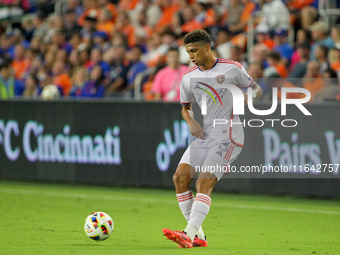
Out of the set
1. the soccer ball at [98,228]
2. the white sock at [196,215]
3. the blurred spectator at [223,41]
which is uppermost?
the blurred spectator at [223,41]

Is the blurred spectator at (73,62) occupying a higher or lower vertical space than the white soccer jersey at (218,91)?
lower

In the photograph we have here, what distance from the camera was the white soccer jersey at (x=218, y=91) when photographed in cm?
746

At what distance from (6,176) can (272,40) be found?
20.9ft

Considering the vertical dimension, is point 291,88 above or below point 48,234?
above

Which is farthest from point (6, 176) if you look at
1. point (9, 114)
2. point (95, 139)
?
point (95, 139)

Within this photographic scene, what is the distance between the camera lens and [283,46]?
14602 mm

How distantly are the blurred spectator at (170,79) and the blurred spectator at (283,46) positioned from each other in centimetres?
215

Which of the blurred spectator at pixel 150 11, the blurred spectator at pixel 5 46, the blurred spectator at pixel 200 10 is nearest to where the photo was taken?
the blurred spectator at pixel 200 10

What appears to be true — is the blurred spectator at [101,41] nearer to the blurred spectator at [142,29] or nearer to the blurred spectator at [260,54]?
the blurred spectator at [142,29]

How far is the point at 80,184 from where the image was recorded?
46.6 ft

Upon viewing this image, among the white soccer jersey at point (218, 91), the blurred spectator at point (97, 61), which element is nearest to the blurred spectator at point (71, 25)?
the blurred spectator at point (97, 61)

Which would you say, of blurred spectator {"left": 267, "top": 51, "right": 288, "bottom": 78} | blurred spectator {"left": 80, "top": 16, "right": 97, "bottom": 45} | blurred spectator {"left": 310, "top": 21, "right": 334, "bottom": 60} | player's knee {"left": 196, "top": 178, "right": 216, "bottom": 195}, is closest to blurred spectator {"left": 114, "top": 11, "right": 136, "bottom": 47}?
blurred spectator {"left": 80, "top": 16, "right": 97, "bottom": 45}

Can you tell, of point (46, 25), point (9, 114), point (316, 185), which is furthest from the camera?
point (46, 25)

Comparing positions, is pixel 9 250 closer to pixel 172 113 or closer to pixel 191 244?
pixel 191 244
